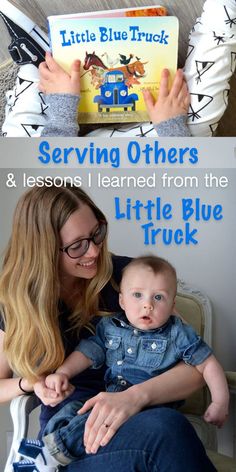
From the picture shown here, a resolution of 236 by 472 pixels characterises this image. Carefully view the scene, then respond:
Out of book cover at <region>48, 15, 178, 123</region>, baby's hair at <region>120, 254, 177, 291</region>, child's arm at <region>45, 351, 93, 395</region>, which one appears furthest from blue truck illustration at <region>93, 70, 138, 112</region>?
child's arm at <region>45, 351, 93, 395</region>

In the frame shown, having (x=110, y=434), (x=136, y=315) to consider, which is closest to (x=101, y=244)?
(x=136, y=315)

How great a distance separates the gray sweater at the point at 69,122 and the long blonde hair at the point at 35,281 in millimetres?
102

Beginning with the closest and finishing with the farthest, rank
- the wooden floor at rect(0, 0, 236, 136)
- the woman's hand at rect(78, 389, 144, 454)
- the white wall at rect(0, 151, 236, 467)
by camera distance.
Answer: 1. the woman's hand at rect(78, 389, 144, 454)
2. the white wall at rect(0, 151, 236, 467)
3. the wooden floor at rect(0, 0, 236, 136)

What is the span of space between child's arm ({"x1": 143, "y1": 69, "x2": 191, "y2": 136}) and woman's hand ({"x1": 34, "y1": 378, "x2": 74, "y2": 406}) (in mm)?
400

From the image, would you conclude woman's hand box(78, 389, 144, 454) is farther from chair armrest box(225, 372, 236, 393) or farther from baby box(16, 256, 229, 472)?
chair armrest box(225, 372, 236, 393)

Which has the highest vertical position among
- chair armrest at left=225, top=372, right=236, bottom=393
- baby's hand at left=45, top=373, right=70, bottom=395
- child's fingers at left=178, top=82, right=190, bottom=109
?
child's fingers at left=178, top=82, right=190, bottom=109

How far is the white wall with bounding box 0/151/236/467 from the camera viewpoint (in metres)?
0.90

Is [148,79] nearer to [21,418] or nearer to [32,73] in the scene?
[32,73]

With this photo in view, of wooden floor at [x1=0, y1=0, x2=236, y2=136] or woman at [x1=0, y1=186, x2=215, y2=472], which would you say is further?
wooden floor at [x1=0, y1=0, x2=236, y2=136]

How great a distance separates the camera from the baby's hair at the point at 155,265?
33.5 inches

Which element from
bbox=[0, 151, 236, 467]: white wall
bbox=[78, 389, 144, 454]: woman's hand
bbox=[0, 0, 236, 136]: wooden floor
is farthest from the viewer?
bbox=[0, 0, 236, 136]: wooden floor

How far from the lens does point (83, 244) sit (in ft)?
2.85

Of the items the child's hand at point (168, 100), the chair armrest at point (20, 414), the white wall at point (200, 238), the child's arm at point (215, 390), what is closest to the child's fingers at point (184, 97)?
the child's hand at point (168, 100)

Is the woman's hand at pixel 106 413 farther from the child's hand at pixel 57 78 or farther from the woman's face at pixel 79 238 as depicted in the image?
the child's hand at pixel 57 78
